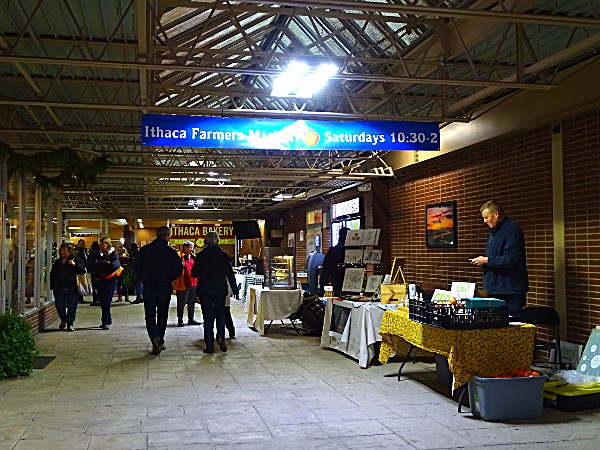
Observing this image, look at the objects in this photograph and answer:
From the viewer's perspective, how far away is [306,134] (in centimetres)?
841

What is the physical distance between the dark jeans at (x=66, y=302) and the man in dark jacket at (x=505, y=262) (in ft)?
24.6

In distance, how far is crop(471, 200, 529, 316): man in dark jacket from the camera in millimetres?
6594

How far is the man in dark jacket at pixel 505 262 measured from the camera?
21.6ft

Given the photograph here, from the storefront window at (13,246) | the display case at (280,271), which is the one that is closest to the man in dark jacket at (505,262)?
the display case at (280,271)

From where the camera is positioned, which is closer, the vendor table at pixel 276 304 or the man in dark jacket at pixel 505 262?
the man in dark jacket at pixel 505 262

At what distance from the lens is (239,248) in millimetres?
29672

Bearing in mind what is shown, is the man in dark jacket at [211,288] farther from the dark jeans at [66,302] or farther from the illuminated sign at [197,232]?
the illuminated sign at [197,232]

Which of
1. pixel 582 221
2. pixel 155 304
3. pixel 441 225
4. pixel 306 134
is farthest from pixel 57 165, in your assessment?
pixel 582 221

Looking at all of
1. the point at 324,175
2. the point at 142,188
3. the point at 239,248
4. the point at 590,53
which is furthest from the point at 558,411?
the point at 239,248

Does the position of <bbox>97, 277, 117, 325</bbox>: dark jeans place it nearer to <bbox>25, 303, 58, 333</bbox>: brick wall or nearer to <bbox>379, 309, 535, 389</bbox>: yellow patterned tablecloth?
<bbox>25, 303, 58, 333</bbox>: brick wall

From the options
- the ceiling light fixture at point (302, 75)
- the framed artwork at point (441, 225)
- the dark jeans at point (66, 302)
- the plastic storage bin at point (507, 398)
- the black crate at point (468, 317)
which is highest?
the ceiling light fixture at point (302, 75)

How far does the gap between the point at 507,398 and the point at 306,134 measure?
433cm

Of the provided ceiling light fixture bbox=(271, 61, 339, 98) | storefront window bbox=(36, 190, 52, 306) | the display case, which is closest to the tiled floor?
the display case

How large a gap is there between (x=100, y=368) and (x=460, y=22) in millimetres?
6016
